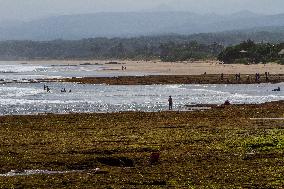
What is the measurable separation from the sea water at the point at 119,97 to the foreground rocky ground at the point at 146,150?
31.4 feet

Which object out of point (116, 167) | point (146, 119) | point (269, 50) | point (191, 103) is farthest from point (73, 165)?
point (269, 50)

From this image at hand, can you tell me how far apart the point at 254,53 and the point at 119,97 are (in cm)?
6288

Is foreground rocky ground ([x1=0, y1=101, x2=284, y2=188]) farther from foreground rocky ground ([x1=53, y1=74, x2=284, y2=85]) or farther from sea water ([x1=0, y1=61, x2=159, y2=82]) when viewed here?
sea water ([x1=0, y1=61, x2=159, y2=82])

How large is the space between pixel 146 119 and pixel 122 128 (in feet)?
16.5

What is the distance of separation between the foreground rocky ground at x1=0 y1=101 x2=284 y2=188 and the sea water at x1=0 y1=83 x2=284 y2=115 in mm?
9569

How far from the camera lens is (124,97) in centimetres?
6312

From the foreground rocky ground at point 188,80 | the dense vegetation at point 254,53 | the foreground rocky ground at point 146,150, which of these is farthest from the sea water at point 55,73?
the foreground rocky ground at point 146,150

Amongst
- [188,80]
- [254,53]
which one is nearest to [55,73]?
[254,53]

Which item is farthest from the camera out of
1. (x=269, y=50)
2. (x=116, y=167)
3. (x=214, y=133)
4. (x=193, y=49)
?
(x=193, y=49)

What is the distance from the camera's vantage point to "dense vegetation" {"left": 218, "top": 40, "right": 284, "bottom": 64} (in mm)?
119062

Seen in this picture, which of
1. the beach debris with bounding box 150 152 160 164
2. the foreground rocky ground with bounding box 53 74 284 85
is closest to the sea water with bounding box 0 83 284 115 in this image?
the foreground rocky ground with bounding box 53 74 284 85

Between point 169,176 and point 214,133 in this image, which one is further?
point 214,133

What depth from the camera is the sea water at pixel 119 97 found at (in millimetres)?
52531

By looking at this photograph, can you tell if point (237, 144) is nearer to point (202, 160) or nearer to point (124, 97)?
point (202, 160)
